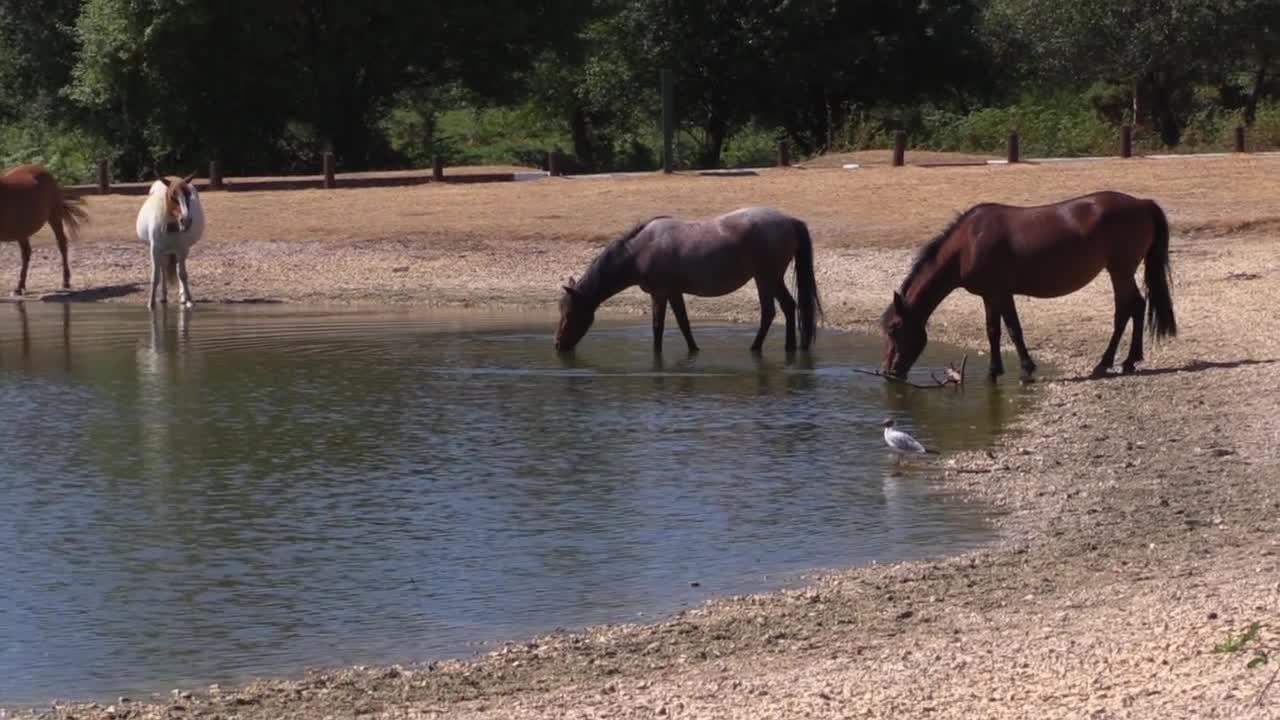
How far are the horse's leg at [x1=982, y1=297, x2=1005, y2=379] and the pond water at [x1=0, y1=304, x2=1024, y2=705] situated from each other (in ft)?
1.07

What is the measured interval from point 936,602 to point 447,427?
5723 mm

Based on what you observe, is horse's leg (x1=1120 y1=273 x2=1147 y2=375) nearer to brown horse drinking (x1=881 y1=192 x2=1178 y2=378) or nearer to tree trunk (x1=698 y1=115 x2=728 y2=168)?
brown horse drinking (x1=881 y1=192 x2=1178 y2=378)

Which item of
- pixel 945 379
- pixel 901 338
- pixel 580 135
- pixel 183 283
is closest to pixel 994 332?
pixel 945 379

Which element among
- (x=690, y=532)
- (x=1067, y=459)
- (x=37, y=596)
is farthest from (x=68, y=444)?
(x=1067, y=459)

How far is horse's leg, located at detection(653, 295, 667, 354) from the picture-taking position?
1634 centimetres

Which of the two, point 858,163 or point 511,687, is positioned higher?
point 858,163

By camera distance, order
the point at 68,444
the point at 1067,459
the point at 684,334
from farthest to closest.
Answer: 1. the point at 684,334
2. the point at 68,444
3. the point at 1067,459

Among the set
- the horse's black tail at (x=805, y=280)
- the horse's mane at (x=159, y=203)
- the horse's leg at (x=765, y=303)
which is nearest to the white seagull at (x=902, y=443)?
the horse's black tail at (x=805, y=280)

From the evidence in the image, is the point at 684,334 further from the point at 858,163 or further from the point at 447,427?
the point at 858,163

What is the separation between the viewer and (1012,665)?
6.23 metres

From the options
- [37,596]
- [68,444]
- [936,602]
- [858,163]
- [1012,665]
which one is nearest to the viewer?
[1012,665]

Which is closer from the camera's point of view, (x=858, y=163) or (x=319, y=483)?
(x=319, y=483)

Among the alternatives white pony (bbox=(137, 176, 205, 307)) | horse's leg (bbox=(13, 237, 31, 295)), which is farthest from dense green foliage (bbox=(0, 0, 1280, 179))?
white pony (bbox=(137, 176, 205, 307))

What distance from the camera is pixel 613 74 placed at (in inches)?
1597
